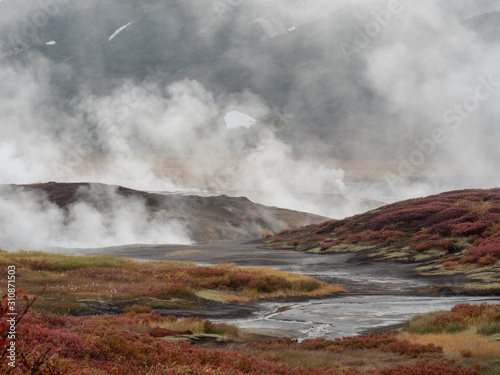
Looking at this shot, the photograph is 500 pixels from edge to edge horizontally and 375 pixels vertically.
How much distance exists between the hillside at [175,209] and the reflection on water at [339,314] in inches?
2466

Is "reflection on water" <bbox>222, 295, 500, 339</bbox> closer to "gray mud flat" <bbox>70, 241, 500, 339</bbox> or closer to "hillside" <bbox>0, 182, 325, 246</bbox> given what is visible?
"gray mud flat" <bbox>70, 241, 500, 339</bbox>

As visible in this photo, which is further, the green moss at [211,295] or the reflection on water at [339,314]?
the green moss at [211,295]

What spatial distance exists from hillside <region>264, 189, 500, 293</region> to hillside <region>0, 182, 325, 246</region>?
22911 mm

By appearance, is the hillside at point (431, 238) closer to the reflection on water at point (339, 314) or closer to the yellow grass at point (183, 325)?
the reflection on water at point (339, 314)

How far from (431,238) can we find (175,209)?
58.3 m

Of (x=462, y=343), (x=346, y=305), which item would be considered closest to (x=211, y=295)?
(x=346, y=305)

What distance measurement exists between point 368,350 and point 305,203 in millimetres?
153479

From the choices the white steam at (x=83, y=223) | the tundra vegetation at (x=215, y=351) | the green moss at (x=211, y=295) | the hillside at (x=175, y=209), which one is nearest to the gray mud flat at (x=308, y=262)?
the green moss at (x=211, y=295)

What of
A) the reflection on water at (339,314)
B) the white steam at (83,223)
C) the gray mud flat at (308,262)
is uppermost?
the white steam at (83,223)

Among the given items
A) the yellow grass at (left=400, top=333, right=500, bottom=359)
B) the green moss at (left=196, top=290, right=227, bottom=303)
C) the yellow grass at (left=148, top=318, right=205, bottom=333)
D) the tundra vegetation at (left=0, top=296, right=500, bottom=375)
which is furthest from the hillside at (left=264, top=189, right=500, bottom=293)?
the yellow grass at (left=148, top=318, right=205, bottom=333)

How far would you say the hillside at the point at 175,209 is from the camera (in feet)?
312

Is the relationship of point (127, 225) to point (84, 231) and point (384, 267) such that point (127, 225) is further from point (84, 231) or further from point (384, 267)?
point (384, 267)

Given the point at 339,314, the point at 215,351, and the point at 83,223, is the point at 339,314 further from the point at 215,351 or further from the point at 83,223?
the point at 83,223

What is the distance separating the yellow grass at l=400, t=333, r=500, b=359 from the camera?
48.8 ft
